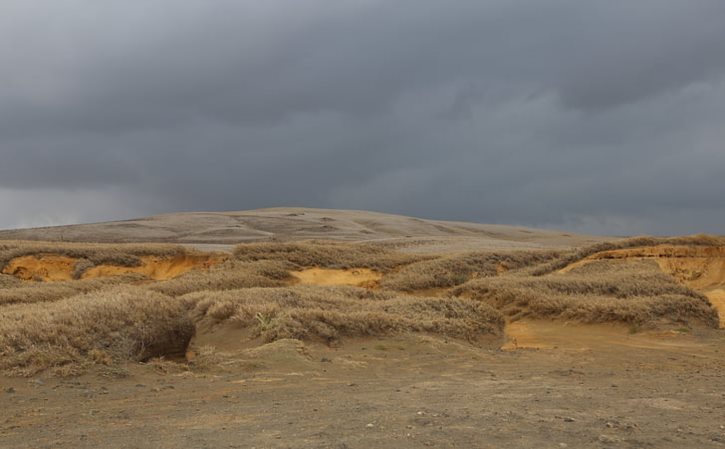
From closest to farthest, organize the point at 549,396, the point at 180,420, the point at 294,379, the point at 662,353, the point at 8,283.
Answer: the point at 180,420 < the point at 549,396 < the point at 294,379 < the point at 662,353 < the point at 8,283

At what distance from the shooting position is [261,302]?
44.0ft

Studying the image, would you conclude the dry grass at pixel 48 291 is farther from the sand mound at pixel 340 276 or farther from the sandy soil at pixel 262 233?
the sandy soil at pixel 262 233

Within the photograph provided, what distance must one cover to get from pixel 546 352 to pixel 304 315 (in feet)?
14.4

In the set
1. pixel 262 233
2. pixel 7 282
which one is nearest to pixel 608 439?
pixel 7 282

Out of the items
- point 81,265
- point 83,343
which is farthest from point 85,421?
point 81,265

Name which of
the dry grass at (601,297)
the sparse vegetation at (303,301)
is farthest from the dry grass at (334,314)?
the dry grass at (601,297)

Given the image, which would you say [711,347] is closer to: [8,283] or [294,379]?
[294,379]

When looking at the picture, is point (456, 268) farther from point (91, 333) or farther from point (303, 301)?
point (91, 333)

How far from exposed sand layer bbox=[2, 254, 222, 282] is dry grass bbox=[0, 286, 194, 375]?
37.9 ft

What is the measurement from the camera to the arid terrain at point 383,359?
19.2 feet

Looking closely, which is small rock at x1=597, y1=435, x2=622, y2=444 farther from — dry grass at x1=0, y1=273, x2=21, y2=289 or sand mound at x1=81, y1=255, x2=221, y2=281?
sand mound at x1=81, y1=255, x2=221, y2=281

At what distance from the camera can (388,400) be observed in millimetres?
7137

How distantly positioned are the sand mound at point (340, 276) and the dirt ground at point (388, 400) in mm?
10781

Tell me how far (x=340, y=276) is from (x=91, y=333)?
46.1ft
